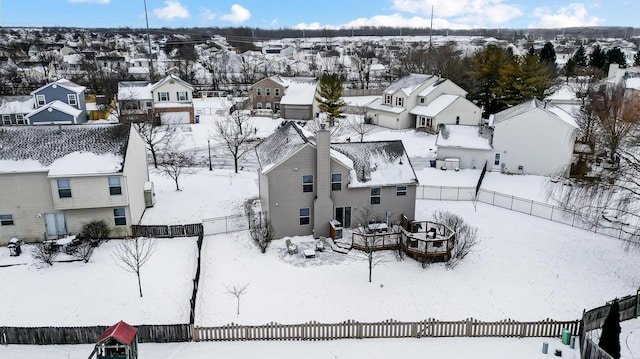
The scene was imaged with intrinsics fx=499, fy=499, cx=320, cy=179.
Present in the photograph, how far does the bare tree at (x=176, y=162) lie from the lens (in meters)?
40.7

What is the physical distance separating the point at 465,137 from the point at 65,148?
32.3 meters

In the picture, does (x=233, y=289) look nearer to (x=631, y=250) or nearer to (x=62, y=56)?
(x=631, y=250)

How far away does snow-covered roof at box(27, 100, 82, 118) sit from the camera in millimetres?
55531

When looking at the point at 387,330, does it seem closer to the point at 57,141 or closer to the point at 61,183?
the point at 61,183

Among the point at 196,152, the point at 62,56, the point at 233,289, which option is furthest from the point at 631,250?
the point at 62,56

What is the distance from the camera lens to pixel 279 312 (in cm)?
2186

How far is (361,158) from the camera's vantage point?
31906 millimetres

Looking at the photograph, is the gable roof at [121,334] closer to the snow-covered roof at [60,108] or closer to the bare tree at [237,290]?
the bare tree at [237,290]

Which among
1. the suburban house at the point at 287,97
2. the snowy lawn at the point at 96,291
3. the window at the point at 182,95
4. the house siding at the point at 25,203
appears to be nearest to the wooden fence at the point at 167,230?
the snowy lawn at the point at 96,291

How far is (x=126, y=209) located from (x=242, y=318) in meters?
12.3

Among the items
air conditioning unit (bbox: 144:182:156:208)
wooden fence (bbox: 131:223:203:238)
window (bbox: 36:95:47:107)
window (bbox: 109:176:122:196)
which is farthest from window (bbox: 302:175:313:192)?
window (bbox: 36:95:47:107)

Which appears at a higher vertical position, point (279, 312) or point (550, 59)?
point (550, 59)

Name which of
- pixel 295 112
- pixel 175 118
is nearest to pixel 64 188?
pixel 175 118

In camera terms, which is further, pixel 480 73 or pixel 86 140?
pixel 480 73
